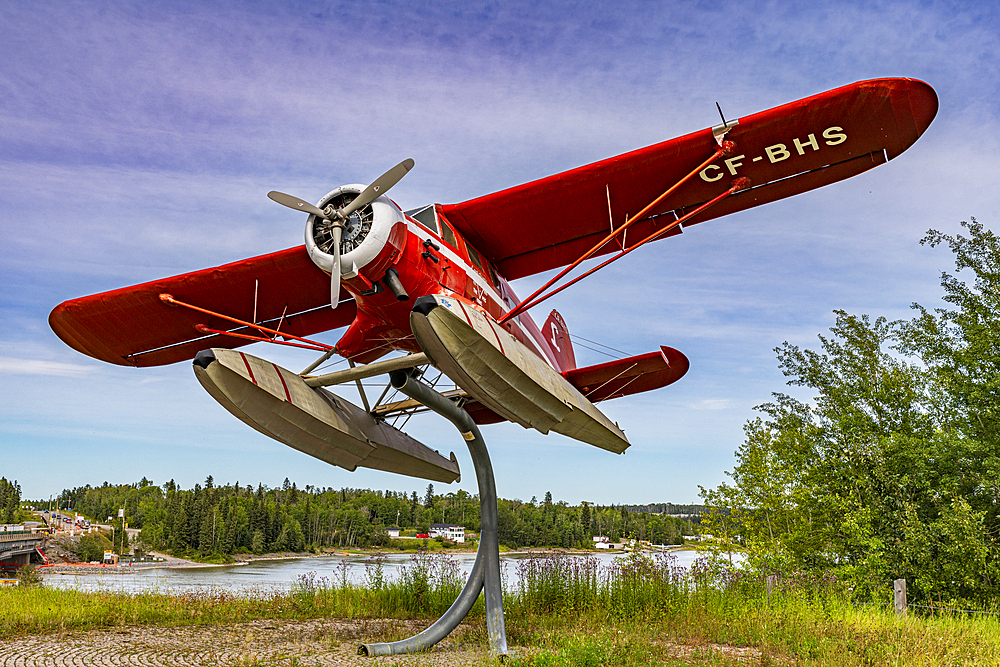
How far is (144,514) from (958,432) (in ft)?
252

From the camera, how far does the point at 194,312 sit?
8.66 meters

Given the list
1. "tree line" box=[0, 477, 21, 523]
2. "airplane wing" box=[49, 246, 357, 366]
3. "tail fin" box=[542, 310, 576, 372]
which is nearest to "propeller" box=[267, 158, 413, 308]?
"airplane wing" box=[49, 246, 357, 366]

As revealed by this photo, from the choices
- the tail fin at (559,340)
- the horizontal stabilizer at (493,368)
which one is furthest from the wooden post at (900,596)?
the horizontal stabilizer at (493,368)

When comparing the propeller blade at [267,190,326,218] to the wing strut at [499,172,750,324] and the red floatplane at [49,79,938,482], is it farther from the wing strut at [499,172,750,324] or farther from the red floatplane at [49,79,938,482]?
the wing strut at [499,172,750,324]

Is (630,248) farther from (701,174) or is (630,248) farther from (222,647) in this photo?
(222,647)

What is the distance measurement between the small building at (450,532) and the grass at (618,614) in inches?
2132

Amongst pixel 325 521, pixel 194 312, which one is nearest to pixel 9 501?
pixel 325 521

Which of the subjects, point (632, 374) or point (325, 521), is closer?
point (632, 374)

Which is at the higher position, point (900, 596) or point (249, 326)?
point (249, 326)

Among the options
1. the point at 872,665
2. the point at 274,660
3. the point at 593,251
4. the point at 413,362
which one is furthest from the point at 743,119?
the point at 274,660

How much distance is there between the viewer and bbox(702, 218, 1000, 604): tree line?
41.2ft

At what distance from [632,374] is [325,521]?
65.6m

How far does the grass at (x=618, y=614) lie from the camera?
6.98 meters

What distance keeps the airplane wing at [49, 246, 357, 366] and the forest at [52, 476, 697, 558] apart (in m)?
31.2
